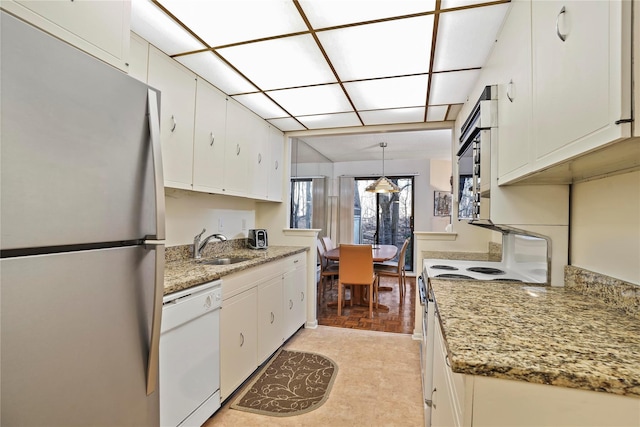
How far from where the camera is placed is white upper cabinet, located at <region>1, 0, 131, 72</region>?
0.85m

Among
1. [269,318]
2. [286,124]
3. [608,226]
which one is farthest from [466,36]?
[269,318]

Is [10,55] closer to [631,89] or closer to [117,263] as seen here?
[117,263]

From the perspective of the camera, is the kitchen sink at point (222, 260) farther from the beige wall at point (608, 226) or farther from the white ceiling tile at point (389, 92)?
the beige wall at point (608, 226)

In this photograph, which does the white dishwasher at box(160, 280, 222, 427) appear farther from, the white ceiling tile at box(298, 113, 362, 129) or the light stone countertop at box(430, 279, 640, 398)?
the white ceiling tile at box(298, 113, 362, 129)

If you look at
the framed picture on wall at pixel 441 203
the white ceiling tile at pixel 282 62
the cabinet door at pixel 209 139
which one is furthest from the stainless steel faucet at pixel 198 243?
the framed picture on wall at pixel 441 203

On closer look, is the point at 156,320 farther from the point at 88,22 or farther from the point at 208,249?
the point at 208,249

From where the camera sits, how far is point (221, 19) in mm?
1518

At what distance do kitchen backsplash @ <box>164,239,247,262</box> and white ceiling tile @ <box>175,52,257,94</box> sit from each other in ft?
4.20

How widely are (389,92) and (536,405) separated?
2163 mm

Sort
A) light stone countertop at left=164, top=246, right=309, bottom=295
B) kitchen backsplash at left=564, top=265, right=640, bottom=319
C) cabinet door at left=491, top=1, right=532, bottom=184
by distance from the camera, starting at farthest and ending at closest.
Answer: light stone countertop at left=164, top=246, right=309, bottom=295 → cabinet door at left=491, top=1, right=532, bottom=184 → kitchen backsplash at left=564, top=265, right=640, bottom=319

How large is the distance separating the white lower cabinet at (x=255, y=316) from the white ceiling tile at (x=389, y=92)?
5.08ft

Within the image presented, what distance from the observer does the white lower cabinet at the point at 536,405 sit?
633 mm

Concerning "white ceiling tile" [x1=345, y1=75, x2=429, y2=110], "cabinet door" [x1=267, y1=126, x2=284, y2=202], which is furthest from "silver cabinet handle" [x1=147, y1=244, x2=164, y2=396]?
"cabinet door" [x1=267, y1=126, x2=284, y2=202]

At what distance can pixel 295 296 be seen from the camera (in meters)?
3.02
